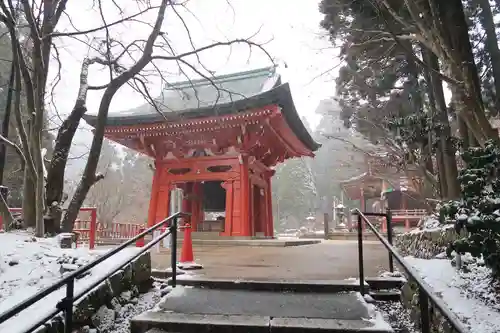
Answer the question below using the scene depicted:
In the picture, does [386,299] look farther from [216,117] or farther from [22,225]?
[216,117]

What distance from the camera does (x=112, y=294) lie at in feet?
11.5

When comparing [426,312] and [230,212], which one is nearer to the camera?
[426,312]

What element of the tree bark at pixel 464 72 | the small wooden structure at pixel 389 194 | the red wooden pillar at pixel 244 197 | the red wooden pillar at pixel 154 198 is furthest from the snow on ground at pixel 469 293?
the small wooden structure at pixel 389 194

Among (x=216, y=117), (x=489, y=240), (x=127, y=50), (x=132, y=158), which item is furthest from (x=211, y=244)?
(x=132, y=158)

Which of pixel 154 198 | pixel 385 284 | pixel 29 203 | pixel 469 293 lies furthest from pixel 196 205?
pixel 469 293

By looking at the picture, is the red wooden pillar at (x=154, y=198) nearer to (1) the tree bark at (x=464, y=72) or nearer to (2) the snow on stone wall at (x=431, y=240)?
(2) the snow on stone wall at (x=431, y=240)

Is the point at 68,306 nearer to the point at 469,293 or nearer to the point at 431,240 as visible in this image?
the point at 469,293

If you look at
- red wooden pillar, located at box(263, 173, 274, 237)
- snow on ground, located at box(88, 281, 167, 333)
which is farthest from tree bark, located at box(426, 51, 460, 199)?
red wooden pillar, located at box(263, 173, 274, 237)

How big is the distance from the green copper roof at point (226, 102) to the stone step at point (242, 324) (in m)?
4.55

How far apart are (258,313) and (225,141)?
10.3m

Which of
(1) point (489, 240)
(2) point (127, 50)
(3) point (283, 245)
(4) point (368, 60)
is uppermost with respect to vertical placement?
(4) point (368, 60)

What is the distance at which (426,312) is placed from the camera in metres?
2.19

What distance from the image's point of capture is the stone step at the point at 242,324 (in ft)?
9.09

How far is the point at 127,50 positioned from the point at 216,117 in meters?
5.56
